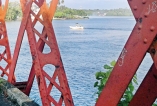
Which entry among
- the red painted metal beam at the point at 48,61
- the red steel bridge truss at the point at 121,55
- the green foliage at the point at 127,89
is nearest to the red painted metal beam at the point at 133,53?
the red steel bridge truss at the point at 121,55

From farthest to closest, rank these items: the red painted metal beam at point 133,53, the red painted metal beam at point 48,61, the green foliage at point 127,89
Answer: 1. the green foliage at point 127,89
2. the red painted metal beam at point 48,61
3. the red painted metal beam at point 133,53

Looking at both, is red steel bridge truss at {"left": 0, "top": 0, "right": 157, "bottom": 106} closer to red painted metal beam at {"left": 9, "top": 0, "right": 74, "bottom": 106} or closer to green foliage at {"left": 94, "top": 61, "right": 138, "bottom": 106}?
red painted metal beam at {"left": 9, "top": 0, "right": 74, "bottom": 106}

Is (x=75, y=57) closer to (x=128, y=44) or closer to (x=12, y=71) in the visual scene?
(x=12, y=71)

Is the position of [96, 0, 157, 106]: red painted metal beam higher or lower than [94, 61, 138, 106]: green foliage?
higher

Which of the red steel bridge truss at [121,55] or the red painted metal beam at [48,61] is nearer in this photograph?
the red steel bridge truss at [121,55]

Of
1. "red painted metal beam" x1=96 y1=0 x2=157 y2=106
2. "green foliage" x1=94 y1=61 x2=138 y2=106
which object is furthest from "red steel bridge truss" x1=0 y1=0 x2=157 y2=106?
"green foliage" x1=94 y1=61 x2=138 y2=106

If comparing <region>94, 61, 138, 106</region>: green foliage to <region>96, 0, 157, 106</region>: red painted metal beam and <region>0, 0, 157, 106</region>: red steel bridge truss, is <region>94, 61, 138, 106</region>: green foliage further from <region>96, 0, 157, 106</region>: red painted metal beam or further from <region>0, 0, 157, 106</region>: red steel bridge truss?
<region>96, 0, 157, 106</region>: red painted metal beam

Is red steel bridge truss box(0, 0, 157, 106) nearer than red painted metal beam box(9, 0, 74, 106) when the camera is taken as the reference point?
Yes

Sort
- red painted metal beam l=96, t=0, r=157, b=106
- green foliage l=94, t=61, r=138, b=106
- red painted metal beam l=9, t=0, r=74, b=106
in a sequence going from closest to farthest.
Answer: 1. red painted metal beam l=96, t=0, r=157, b=106
2. red painted metal beam l=9, t=0, r=74, b=106
3. green foliage l=94, t=61, r=138, b=106

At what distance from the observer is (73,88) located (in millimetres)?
21297

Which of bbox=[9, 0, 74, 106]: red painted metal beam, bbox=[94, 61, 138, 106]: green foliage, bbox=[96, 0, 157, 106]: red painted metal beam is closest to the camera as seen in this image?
bbox=[96, 0, 157, 106]: red painted metal beam

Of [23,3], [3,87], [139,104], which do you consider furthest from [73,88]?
[139,104]

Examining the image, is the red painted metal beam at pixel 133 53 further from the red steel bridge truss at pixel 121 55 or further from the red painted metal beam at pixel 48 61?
the red painted metal beam at pixel 48 61

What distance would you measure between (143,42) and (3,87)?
4462 mm
